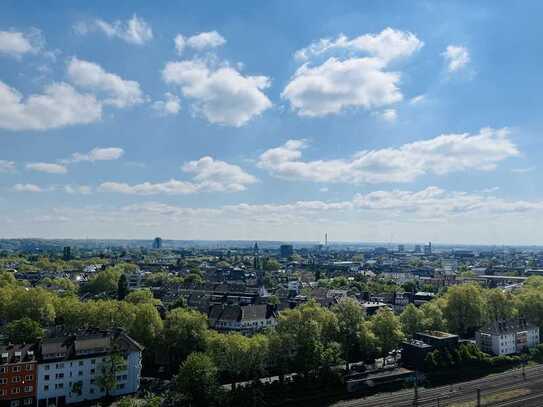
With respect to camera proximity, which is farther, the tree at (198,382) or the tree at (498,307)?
the tree at (498,307)

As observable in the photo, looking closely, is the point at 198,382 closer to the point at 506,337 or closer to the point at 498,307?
the point at 506,337

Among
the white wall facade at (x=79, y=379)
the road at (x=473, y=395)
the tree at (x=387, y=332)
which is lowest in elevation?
the road at (x=473, y=395)

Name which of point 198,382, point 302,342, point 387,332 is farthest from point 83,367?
point 387,332

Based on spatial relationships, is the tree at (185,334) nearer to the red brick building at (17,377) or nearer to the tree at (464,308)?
the red brick building at (17,377)

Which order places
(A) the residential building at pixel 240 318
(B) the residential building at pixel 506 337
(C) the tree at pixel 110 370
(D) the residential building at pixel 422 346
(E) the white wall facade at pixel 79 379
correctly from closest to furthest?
(E) the white wall facade at pixel 79 379
(C) the tree at pixel 110 370
(D) the residential building at pixel 422 346
(B) the residential building at pixel 506 337
(A) the residential building at pixel 240 318

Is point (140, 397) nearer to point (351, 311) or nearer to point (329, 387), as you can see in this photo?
point (329, 387)

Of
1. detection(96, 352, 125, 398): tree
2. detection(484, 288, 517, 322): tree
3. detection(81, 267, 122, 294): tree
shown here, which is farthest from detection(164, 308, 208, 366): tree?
detection(81, 267, 122, 294): tree

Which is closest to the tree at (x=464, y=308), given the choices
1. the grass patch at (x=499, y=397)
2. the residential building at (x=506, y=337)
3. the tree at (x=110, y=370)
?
the residential building at (x=506, y=337)

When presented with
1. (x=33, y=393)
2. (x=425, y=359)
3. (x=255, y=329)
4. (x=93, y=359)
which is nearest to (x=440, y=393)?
(x=425, y=359)
